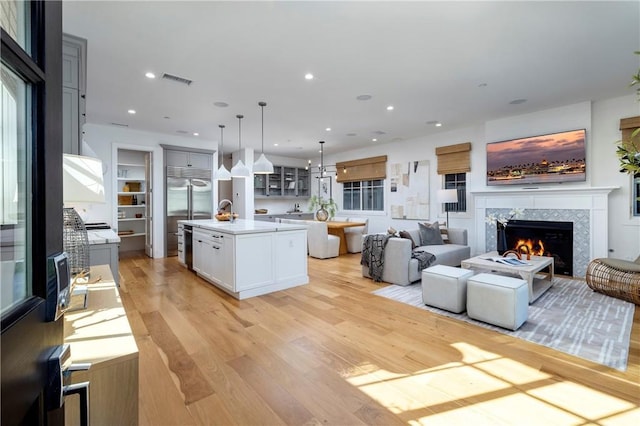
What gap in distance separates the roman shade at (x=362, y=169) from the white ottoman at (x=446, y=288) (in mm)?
4699

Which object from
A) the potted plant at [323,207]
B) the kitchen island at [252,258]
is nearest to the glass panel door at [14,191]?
the kitchen island at [252,258]

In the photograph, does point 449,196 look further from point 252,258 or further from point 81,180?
point 81,180

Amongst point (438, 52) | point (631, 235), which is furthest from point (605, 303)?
point (438, 52)

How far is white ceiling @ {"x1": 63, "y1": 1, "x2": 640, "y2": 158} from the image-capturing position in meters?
2.45

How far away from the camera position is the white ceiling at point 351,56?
245cm

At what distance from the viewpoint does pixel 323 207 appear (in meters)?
7.85

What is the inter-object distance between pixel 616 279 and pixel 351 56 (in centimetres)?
406

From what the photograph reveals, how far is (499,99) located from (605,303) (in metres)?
2.97

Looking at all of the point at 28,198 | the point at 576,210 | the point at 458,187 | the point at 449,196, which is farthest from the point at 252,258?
the point at 576,210

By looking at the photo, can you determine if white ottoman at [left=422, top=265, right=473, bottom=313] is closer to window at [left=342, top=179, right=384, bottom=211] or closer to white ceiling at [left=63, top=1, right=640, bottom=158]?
white ceiling at [left=63, top=1, right=640, bottom=158]

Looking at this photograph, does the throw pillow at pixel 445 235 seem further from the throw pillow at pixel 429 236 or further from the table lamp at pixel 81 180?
the table lamp at pixel 81 180

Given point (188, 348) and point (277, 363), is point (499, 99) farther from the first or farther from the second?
point (188, 348)

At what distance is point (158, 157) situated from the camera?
6.51 m

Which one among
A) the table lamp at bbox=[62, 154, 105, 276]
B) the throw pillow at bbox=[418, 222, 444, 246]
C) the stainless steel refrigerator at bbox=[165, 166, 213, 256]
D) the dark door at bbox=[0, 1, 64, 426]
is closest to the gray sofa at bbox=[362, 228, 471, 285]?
the throw pillow at bbox=[418, 222, 444, 246]
